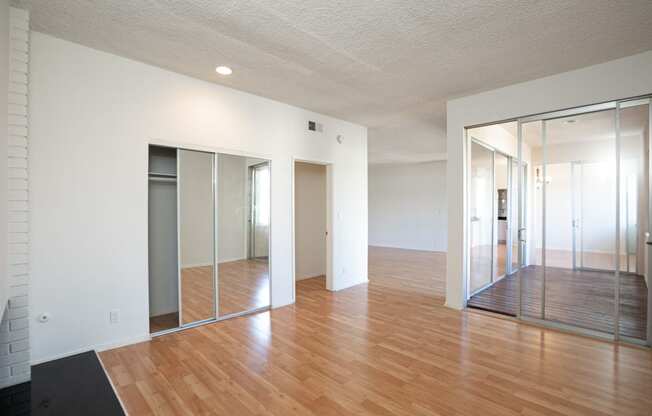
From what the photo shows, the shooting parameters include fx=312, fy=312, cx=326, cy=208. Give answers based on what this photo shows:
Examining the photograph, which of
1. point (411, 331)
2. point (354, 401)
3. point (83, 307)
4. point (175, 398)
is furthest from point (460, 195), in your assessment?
point (83, 307)

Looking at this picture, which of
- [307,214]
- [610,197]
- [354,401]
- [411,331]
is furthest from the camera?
[307,214]

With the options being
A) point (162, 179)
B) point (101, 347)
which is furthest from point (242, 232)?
point (101, 347)

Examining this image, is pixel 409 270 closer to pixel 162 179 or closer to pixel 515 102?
pixel 515 102

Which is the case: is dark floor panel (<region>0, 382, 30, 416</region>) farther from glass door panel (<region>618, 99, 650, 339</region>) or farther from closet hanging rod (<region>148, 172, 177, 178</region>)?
glass door panel (<region>618, 99, 650, 339</region>)

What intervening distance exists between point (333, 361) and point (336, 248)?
269 cm

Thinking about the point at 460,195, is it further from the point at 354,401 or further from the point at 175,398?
the point at 175,398

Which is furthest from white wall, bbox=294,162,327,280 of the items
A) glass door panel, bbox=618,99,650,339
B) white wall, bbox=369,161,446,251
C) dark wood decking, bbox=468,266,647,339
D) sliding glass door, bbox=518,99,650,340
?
white wall, bbox=369,161,446,251

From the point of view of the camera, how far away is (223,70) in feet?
11.4

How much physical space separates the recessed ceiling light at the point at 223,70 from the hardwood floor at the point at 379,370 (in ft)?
9.71

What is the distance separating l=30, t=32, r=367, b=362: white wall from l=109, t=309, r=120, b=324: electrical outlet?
4 cm

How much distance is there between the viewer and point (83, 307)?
2949mm

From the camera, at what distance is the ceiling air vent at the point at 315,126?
506cm

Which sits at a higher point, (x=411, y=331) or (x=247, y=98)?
(x=247, y=98)

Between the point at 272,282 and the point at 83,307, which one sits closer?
the point at 83,307
